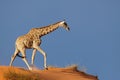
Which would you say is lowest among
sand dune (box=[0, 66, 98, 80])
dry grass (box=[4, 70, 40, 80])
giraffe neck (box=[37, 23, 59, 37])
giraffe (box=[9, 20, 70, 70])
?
dry grass (box=[4, 70, 40, 80])

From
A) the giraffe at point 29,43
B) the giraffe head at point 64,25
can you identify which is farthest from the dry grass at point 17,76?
the giraffe head at point 64,25

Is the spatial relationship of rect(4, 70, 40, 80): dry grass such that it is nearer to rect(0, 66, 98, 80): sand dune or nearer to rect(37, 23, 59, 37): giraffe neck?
rect(0, 66, 98, 80): sand dune

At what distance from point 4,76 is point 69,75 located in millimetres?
6196

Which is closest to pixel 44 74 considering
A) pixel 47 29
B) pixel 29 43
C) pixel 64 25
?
pixel 29 43

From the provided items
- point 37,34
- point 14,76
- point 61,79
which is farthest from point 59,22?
point 14,76

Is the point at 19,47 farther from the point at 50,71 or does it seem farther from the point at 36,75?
the point at 36,75

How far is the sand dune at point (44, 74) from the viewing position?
33250 mm

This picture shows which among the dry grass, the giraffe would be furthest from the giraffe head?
the dry grass

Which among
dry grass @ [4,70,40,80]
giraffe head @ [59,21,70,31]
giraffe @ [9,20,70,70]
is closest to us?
dry grass @ [4,70,40,80]

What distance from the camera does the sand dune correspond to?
109 feet

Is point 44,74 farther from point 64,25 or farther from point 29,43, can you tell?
point 64,25

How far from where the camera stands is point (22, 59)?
38.8m

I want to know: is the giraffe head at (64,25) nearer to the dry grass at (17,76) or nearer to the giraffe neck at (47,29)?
the giraffe neck at (47,29)

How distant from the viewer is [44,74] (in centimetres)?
3634
